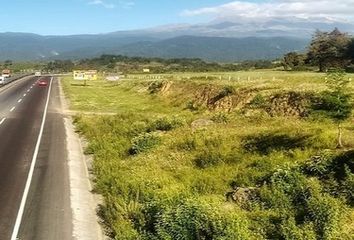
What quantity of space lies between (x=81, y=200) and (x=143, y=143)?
661 centimetres

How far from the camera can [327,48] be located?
80.4 meters

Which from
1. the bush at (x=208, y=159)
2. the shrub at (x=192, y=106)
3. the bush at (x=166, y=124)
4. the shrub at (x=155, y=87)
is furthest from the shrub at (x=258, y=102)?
the shrub at (x=155, y=87)

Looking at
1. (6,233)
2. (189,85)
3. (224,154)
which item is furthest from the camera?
(189,85)

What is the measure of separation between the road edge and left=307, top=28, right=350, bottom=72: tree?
2307 inches

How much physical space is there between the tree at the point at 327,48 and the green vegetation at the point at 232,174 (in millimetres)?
47322

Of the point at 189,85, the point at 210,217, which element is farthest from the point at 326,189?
the point at 189,85

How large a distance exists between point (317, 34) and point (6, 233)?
8122cm

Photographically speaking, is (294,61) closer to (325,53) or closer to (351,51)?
(325,53)

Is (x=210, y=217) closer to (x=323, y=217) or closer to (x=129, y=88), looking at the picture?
(x=323, y=217)

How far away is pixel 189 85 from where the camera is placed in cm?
4950

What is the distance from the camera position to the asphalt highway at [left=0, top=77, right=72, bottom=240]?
1369 cm

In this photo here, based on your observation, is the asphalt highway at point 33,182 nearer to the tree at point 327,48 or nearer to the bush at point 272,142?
the bush at point 272,142

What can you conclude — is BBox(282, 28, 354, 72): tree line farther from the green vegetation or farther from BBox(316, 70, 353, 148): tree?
BBox(316, 70, 353, 148): tree

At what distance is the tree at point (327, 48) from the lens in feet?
254
